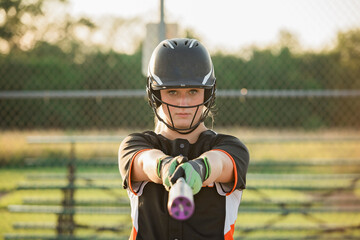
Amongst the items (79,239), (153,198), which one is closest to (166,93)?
(153,198)

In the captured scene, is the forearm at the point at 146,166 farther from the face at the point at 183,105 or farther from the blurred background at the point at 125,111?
the blurred background at the point at 125,111

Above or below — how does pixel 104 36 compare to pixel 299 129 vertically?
above

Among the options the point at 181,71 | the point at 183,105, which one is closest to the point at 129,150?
the point at 183,105

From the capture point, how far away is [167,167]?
153 cm

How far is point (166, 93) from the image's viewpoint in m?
2.04

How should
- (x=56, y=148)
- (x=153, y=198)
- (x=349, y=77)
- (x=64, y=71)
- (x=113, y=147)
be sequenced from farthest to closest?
(x=56, y=148)
(x=113, y=147)
(x=64, y=71)
(x=349, y=77)
(x=153, y=198)

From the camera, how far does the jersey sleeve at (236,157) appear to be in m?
1.82

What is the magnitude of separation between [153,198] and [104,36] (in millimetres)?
5316

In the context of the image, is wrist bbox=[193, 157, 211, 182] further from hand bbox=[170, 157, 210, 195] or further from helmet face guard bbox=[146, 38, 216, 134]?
helmet face guard bbox=[146, 38, 216, 134]

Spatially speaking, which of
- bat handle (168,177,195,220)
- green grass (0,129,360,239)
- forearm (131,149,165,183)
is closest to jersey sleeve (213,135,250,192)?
forearm (131,149,165,183)

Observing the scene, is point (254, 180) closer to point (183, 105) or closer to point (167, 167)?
point (183, 105)

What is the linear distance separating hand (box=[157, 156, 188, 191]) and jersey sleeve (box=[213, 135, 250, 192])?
0.32 meters

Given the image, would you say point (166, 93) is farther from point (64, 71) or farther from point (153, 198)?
point (64, 71)

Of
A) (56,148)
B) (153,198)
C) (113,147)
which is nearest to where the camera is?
(153,198)
